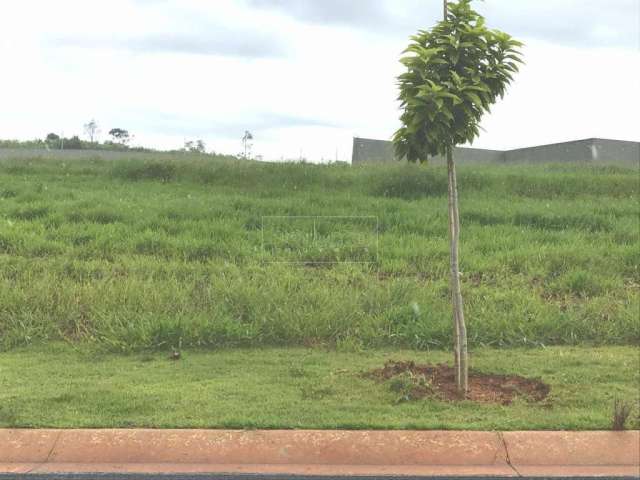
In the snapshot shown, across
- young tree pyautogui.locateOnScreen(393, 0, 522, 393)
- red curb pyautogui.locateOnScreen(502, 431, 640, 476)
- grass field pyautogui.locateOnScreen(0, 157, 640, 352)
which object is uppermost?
young tree pyautogui.locateOnScreen(393, 0, 522, 393)

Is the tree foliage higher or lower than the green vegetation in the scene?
higher

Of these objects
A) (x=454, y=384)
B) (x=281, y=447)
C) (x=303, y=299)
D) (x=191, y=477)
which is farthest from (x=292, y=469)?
(x=303, y=299)

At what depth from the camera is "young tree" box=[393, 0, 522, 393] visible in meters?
3.99

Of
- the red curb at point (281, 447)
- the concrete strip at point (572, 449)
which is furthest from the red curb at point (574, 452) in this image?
the red curb at point (281, 447)

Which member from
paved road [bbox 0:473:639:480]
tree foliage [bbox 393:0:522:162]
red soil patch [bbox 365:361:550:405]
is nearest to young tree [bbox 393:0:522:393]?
tree foliage [bbox 393:0:522:162]

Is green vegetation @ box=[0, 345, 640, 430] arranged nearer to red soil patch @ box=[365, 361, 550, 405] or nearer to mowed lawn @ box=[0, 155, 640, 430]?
mowed lawn @ box=[0, 155, 640, 430]

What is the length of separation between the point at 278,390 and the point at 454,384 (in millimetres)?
1335

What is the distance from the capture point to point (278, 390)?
450 cm

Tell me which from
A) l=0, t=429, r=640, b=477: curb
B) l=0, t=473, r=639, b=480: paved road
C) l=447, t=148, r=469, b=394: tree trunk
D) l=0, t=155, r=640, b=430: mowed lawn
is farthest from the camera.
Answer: l=447, t=148, r=469, b=394: tree trunk

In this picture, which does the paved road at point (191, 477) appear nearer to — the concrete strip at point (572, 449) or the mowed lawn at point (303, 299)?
the concrete strip at point (572, 449)

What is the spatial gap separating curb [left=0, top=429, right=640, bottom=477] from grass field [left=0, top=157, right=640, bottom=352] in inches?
85.2

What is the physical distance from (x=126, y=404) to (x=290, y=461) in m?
1.35

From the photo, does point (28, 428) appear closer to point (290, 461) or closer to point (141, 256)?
point (290, 461)

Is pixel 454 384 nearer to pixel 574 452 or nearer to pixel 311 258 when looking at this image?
pixel 574 452
